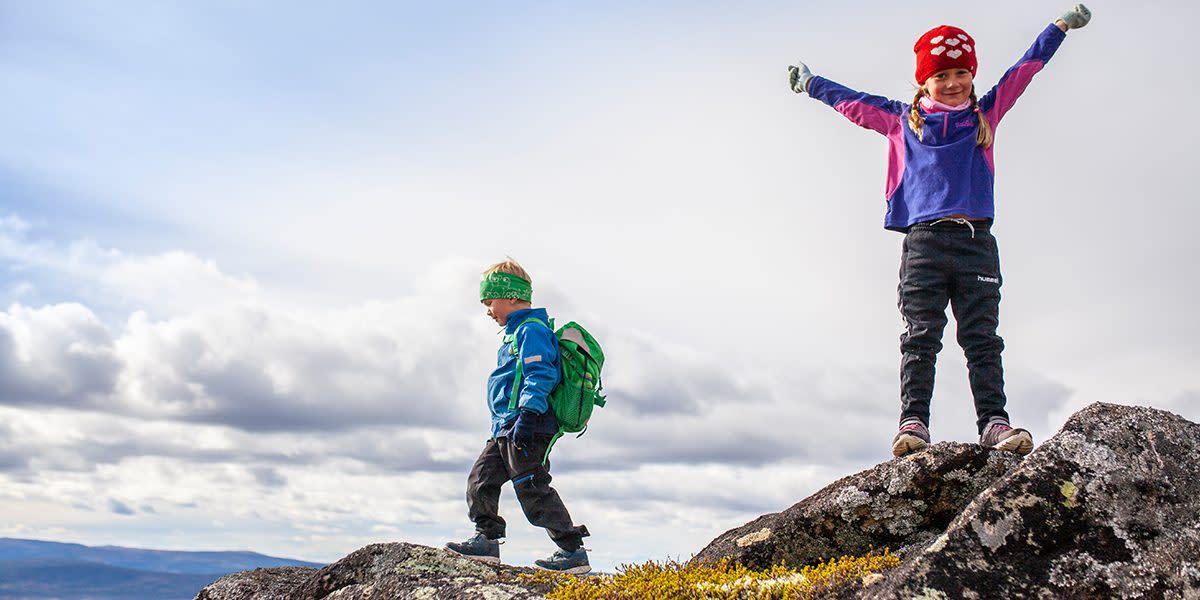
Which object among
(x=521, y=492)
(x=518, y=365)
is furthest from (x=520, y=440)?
(x=518, y=365)

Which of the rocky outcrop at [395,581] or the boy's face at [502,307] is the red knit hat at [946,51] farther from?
the rocky outcrop at [395,581]

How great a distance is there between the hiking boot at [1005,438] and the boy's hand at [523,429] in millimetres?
4128

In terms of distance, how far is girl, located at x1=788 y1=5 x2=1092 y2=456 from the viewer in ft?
30.9

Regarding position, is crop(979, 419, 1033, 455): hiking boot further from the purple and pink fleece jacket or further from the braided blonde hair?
the braided blonde hair

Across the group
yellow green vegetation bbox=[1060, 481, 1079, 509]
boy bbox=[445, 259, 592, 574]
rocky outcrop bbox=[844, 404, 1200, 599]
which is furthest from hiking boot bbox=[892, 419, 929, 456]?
boy bbox=[445, 259, 592, 574]

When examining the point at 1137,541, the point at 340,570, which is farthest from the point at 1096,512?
the point at 340,570

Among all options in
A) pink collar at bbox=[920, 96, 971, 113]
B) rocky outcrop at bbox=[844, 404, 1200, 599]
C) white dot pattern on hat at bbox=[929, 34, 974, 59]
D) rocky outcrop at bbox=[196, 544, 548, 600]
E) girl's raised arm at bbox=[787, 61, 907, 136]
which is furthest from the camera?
girl's raised arm at bbox=[787, 61, 907, 136]

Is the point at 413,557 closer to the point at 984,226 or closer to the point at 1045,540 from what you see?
the point at 1045,540

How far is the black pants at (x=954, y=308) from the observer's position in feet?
30.8

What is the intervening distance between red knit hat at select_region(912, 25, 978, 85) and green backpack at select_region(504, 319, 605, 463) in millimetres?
4403

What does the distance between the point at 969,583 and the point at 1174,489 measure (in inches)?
63.5

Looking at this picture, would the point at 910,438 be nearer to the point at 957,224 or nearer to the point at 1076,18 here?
the point at 957,224

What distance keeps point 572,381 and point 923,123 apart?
4406mm

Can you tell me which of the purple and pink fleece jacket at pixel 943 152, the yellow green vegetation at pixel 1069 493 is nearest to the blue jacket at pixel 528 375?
the purple and pink fleece jacket at pixel 943 152
